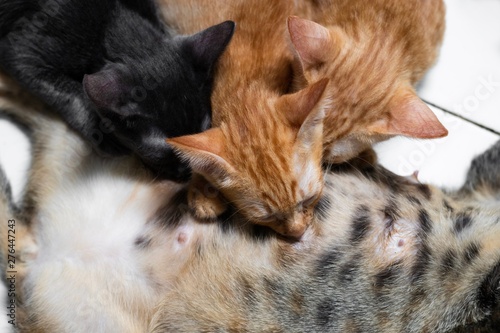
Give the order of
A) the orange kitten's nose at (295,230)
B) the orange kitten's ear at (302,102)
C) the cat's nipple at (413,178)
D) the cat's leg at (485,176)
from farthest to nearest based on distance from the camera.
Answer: the cat's leg at (485,176)
the cat's nipple at (413,178)
the orange kitten's nose at (295,230)
the orange kitten's ear at (302,102)

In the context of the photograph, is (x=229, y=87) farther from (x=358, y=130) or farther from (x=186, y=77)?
(x=358, y=130)

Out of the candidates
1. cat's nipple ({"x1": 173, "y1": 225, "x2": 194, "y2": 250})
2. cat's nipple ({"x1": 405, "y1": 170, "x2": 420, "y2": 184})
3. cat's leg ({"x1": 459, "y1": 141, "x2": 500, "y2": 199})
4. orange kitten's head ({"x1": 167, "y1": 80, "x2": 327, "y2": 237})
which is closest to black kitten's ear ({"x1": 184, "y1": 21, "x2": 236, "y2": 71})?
orange kitten's head ({"x1": 167, "y1": 80, "x2": 327, "y2": 237})

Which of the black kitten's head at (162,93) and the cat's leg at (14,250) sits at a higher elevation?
the black kitten's head at (162,93)

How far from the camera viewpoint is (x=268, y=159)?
5.71ft

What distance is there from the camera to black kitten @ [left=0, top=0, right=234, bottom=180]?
184cm

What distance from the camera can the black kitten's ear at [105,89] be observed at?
1.70 meters

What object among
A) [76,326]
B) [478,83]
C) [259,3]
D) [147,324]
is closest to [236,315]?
[147,324]

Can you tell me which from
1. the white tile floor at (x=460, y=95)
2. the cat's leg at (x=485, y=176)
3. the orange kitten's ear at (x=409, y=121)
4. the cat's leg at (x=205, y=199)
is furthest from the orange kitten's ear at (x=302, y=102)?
the cat's leg at (x=485, y=176)

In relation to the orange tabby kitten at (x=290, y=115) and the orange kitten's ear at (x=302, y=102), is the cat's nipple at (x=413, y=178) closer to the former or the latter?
the orange tabby kitten at (x=290, y=115)

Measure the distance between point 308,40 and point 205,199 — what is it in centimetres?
54

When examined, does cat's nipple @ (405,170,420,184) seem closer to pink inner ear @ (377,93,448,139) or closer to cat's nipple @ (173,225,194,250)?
pink inner ear @ (377,93,448,139)

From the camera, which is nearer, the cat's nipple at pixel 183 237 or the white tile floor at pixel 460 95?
the cat's nipple at pixel 183 237

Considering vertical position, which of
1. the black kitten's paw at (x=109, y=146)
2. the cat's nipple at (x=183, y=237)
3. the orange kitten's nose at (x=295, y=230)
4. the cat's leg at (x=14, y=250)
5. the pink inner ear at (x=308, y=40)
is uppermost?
the pink inner ear at (x=308, y=40)

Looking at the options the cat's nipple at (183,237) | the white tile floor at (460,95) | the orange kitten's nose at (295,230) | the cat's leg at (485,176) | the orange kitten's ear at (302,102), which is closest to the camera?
the orange kitten's ear at (302,102)
